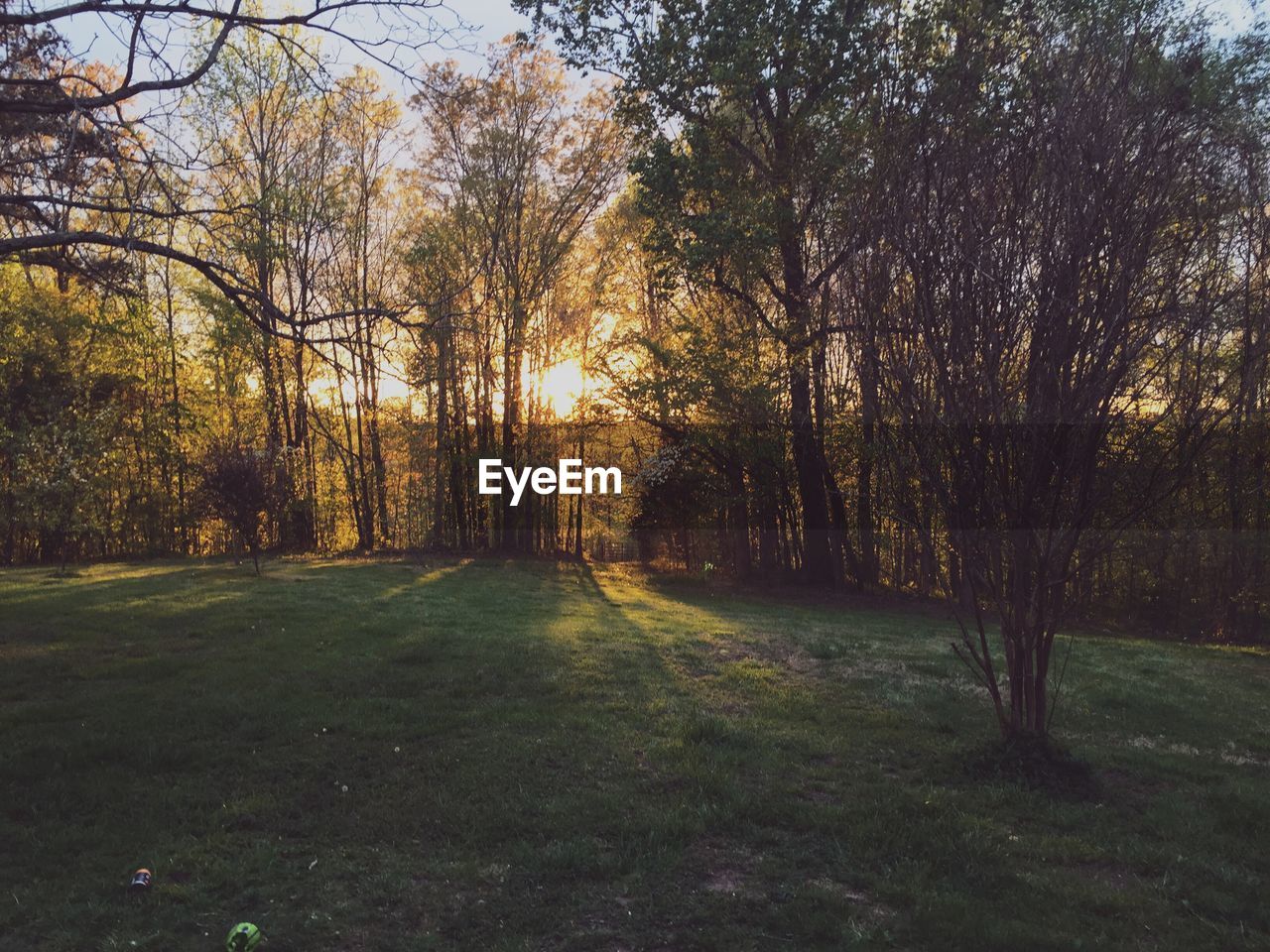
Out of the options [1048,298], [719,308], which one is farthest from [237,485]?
[1048,298]

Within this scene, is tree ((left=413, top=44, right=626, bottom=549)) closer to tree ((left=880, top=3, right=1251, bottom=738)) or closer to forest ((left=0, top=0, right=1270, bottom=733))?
forest ((left=0, top=0, right=1270, bottom=733))

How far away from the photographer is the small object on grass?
2.42 meters

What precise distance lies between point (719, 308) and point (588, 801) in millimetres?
10632

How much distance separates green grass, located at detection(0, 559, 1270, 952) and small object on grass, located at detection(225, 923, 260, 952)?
0.39 ft

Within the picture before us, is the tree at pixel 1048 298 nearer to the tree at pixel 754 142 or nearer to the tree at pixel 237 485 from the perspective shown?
the tree at pixel 754 142

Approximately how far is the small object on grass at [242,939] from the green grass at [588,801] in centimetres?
12

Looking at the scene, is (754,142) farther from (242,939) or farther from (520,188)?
(242,939)

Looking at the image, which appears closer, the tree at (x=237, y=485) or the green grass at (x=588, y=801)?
the green grass at (x=588, y=801)

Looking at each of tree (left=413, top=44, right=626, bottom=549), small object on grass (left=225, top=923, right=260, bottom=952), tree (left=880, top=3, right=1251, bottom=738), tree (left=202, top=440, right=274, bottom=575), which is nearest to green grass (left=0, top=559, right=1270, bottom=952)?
small object on grass (left=225, top=923, right=260, bottom=952)

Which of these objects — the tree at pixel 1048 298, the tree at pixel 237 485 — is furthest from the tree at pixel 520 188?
the tree at pixel 1048 298

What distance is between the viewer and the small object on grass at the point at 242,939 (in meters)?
2.42

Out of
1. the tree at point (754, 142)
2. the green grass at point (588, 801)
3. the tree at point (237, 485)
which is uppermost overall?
the tree at point (754, 142)

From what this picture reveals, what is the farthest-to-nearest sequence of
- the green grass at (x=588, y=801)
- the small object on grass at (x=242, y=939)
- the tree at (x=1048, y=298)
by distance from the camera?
the tree at (x=1048, y=298) → the green grass at (x=588, y=801) → the small object on grass at (x=242, y=939)

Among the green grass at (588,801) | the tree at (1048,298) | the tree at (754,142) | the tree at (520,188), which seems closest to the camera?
the green grass at (588,801)
